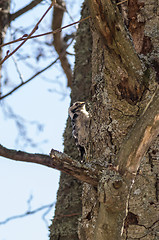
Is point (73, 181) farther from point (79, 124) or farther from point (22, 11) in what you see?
point (22, 11)

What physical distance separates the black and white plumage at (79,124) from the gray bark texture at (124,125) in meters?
1.12

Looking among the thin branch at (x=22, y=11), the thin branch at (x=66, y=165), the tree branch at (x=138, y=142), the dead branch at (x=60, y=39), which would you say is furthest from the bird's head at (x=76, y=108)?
the tree branch at (x=138, y=142)

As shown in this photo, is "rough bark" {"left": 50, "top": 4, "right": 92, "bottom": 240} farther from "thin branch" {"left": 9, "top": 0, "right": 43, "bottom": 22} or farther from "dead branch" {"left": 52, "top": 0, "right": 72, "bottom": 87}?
"thin branch" {"left": 9, "top": 0, "right": 43, "bottom": 22}

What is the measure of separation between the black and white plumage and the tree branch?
1667mm

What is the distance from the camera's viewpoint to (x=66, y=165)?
1.62 meters

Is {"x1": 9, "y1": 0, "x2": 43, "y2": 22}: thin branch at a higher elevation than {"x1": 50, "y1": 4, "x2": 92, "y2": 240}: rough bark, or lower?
higher

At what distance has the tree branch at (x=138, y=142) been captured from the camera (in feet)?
4.98

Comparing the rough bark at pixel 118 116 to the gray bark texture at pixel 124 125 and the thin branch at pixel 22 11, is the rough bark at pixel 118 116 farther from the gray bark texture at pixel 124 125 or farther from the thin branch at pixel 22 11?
the thin branch at pixel 22 11

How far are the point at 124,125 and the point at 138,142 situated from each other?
0.53 meters

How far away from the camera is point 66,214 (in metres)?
3.31


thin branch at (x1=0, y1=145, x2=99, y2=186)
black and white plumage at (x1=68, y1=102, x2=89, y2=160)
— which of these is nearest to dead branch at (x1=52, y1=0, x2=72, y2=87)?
black and white plumage at (x1=68, y1=102, x2=89, y2=160)

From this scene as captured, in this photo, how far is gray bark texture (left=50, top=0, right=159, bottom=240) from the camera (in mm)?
1524

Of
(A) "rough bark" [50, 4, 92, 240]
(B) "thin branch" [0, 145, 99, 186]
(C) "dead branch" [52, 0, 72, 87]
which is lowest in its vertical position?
(B) "thin branch" [0, 145, 99, 186]

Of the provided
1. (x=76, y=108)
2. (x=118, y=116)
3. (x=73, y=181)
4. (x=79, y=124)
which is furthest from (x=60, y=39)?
(x=118, y=116)
